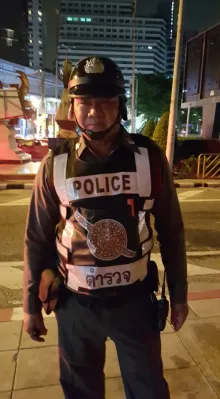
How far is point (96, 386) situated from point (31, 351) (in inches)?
51.4

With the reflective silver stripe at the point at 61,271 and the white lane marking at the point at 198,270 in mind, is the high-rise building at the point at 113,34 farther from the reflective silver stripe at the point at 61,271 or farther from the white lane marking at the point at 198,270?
the reflective silver stripe at the point at 61,271

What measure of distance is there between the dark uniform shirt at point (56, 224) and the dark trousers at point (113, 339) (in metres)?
0.17

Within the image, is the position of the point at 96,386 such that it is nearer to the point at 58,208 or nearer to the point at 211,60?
the point at 58,208

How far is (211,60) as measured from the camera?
21641mm

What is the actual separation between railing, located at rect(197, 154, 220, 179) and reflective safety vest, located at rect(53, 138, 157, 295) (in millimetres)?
13232

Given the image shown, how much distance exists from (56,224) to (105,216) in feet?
0.99

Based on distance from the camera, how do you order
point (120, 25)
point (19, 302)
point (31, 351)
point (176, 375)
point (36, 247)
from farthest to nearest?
point (120, 25) → point (19, 302) → point (31, 351) → point (176, 375) → point (36, 247)

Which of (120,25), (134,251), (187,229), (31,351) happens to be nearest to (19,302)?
(31,351)

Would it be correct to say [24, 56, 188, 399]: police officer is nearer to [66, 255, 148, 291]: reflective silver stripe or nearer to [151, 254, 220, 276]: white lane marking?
[66, 255, 148, 291]: reflective silver stripe

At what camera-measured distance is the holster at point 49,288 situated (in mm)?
1791

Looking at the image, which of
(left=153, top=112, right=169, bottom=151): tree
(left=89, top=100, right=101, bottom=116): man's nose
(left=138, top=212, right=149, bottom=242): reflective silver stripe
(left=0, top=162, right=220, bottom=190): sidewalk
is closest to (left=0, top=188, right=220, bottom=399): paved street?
(left=138, top=212, right=149, bottom=242): reflective silver stripe

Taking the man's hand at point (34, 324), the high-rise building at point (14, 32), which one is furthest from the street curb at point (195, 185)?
the high-rise building at point (14, 32)

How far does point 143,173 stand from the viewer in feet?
5.57

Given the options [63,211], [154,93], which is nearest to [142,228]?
[63,211]
